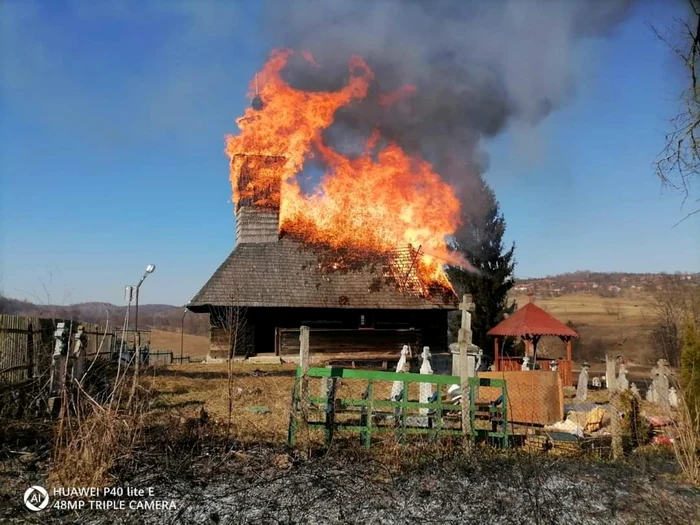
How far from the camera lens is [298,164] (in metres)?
27.1

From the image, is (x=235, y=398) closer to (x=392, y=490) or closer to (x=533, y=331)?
(x=392, y=490)

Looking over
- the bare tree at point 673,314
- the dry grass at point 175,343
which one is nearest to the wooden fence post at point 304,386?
the bare tree at point 673,314

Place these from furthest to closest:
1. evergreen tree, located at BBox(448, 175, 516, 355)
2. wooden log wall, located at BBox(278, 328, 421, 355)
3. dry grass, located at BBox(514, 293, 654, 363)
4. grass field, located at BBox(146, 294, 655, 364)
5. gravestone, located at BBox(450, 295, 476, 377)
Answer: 1. grass field, located at BBox(146, 294, 655, 364)
2. dry grass, located at BBox(514, 293, 654, 363)
3. evergreen tree, located at BBox(448, 175, 516, 355)
4. wooden log wall, located at BBox(278, 328, 421, 355)
5. gravestone, located at BBox(450, 295, 476, 377)

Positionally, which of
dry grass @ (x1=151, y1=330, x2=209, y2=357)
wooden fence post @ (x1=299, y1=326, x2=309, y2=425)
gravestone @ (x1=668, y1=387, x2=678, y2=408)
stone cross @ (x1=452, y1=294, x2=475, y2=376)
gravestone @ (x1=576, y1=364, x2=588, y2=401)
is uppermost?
stone cross @ (x1=452, y1=294, x2=475, y2=376)

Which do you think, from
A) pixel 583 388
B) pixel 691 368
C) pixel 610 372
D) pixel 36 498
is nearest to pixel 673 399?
pixel 583 388

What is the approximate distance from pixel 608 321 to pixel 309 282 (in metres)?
38.7

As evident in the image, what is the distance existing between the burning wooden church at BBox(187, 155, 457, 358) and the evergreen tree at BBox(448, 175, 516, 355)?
6177 mm

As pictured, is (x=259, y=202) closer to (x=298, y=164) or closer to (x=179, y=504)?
(x=298, y=164)

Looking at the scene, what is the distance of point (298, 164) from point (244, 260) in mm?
5765

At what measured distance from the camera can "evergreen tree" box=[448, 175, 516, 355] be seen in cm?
3038

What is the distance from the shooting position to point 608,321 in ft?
170


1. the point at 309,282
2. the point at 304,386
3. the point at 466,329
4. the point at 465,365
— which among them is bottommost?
the point at 304,386

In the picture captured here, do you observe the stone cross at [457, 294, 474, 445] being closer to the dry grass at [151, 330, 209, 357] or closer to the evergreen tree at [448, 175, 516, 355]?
the evergreen tree at [448, 175, 516, 355]

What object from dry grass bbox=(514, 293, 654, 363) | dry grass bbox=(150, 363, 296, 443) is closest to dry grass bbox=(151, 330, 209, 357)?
dry grass bbox=(514, 293, 654, 363)
